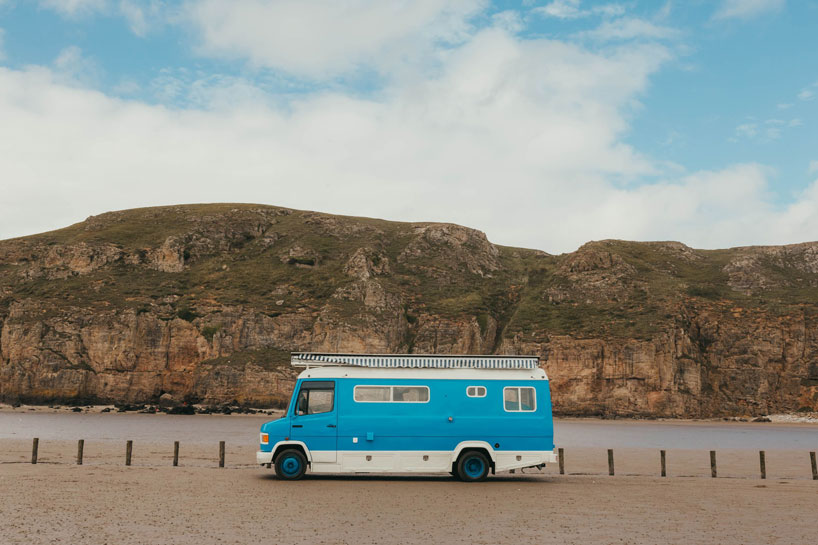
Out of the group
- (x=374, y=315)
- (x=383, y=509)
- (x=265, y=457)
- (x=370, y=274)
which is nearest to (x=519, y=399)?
(x=383, y=509)

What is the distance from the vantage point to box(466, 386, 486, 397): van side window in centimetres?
2361

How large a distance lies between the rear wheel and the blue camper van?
1.3 inches

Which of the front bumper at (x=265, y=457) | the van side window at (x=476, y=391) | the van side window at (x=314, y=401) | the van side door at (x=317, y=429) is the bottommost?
the front bumper at (x=265, y=457)

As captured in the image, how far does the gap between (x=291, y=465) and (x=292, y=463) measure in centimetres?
7

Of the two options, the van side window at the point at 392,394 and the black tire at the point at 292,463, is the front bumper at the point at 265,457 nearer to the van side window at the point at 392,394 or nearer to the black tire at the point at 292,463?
the black tire at the point at 292,463

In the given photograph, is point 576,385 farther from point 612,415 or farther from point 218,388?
point 218,388

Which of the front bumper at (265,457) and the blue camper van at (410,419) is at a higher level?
the blue camper van at (410,419)

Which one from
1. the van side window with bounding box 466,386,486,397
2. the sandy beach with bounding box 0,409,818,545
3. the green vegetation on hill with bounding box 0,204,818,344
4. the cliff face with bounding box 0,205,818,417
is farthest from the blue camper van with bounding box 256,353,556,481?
the green vegetation on hill with bounding box 0,204,818,344

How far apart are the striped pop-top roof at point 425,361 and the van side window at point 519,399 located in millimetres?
746

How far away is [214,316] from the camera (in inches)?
4296

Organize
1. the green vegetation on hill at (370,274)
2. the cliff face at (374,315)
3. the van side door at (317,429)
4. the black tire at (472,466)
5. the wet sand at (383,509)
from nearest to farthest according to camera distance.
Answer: the wet sand at (383,509) → the van side door at (317,429) → the black tire at (472,466) → the cliff face at (374,315) → the green vegetation on hill at (370,274)

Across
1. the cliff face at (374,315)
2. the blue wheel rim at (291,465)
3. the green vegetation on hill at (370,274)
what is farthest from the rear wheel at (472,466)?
the green vegetation on hill at (370,274)

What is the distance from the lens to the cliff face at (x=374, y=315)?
335ft

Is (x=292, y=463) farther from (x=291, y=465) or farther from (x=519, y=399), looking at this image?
(x=519, y=399)
